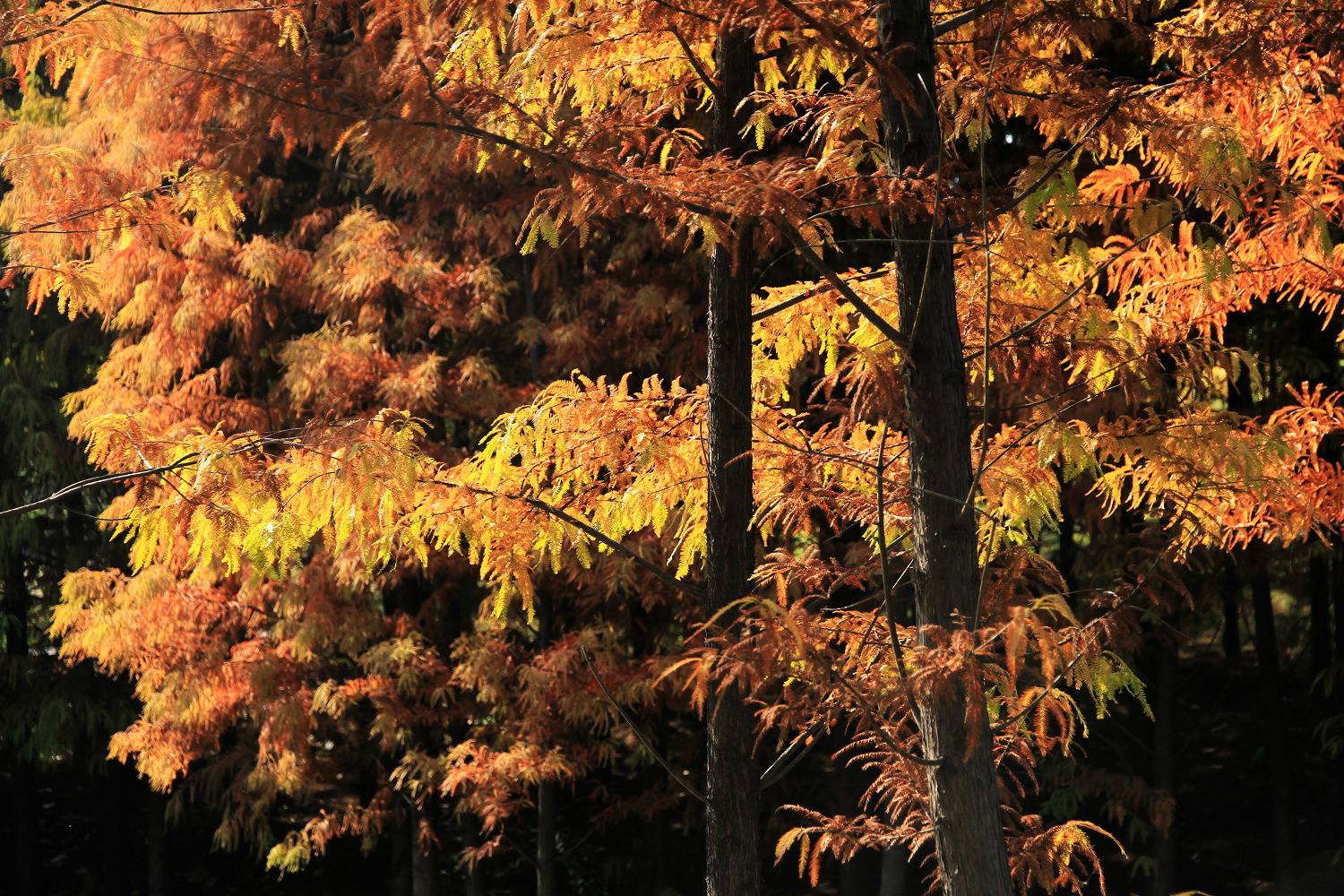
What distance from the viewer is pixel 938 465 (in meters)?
4.00

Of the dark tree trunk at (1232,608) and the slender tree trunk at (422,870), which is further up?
the dark tree trunk at (1232,608)

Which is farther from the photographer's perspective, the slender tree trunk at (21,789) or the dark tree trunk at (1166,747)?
the slender tree trunk at (21,789)

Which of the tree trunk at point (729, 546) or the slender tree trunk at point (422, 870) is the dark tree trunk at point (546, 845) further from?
the tree trunk at point (729, 546)

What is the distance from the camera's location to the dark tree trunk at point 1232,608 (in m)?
11.1

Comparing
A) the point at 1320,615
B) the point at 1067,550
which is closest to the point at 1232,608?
the point at 1320,615

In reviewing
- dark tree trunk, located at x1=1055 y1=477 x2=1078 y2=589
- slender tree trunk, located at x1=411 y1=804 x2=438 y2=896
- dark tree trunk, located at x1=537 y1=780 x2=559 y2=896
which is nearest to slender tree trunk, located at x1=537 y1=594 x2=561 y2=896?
dark tree trunk, located at x1=537 y1=780 x2=559 y2=896

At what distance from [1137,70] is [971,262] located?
251 inches

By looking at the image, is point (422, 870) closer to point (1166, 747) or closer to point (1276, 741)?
point (1166, 747)

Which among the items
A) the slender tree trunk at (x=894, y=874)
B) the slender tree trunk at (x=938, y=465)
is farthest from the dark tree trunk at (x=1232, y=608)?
the slender tree trunk at (x=938, y=465)

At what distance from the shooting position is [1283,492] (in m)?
5.82

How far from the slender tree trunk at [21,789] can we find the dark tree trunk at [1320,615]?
13.0 m

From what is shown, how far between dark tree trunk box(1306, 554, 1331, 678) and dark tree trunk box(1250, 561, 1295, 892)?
67 cm

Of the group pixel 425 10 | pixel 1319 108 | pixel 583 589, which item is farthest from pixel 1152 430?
pixel 583 589

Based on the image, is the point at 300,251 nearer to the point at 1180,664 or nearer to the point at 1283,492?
the point at 1283,492
